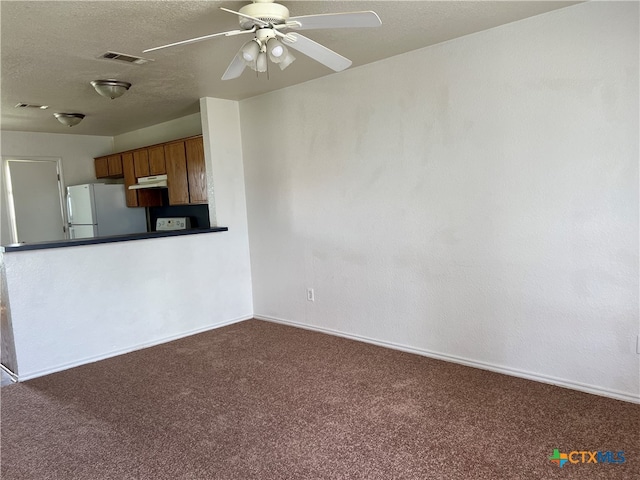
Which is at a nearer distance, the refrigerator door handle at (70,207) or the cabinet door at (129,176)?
the cabinet door at (129,176)

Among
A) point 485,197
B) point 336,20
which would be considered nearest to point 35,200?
point 336,20

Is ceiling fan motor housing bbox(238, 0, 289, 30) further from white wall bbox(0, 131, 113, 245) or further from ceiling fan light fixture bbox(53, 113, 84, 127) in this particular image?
white wall bbox(0, 131, 113, 245)

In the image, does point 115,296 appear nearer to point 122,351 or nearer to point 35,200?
point 122,351

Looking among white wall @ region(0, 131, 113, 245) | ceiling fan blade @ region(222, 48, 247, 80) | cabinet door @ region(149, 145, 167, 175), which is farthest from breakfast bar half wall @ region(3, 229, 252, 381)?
white wall @ region(0, 131, 113, 245)

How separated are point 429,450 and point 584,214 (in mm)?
1645

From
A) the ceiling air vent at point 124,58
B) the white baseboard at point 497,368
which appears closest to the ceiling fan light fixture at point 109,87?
the ceiling air vent at point 124,58

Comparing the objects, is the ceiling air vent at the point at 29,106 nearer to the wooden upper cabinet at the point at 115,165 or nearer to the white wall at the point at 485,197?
the wooden upper cabinet at the point at 115,165

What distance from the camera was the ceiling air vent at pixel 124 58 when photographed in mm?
3068

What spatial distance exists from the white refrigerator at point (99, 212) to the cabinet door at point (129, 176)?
0.17 meters

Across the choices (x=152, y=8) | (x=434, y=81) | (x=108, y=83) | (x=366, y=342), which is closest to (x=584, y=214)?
(x=434, y=81)

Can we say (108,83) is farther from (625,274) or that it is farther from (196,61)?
(625,274)

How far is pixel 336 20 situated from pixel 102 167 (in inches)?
209

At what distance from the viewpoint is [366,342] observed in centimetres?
393

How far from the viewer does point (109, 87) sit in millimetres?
3684
